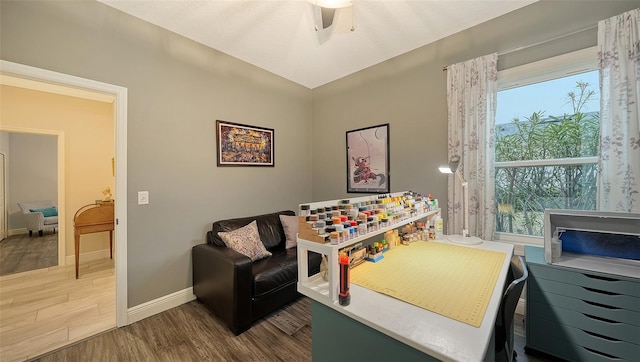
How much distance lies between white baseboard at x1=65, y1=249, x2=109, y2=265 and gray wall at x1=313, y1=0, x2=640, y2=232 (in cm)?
359

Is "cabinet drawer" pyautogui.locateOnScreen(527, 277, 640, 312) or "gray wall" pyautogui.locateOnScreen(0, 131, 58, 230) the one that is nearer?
"cabinet drawer" pyautogui.locateOnScreen(527, 277, 640, 312)

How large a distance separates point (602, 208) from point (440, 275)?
5.12 ft

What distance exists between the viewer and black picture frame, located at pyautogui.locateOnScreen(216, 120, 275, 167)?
2709mm

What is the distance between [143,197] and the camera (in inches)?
84.6

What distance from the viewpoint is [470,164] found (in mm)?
2229

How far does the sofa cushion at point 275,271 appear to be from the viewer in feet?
6.65

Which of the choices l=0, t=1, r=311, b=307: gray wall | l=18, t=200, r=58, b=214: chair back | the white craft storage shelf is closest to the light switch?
l=0, t=1, r=311, b=307: gray wall

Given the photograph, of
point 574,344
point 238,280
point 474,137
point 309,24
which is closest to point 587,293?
point 574,344

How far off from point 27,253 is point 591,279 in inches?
278

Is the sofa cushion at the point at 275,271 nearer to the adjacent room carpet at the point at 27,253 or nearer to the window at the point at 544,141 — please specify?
the window at the point at 544,141

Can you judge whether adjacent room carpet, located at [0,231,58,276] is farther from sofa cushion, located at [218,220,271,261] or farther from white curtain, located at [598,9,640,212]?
white curtain, located at [598,9,640,212]

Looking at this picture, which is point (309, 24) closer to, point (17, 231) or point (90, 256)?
point (90, 256)

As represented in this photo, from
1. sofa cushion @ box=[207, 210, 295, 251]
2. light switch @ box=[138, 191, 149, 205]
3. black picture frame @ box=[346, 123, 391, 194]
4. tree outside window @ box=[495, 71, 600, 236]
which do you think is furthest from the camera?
black picture frame @ box=[346, 123, 391, 194]

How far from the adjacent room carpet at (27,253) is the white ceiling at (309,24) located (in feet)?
12.7
